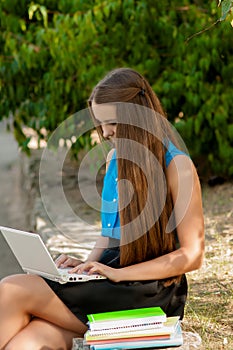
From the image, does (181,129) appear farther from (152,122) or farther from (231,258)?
(152,122)

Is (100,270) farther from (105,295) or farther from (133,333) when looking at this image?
(133,333)

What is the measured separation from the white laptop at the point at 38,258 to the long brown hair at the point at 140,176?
0.73 feet

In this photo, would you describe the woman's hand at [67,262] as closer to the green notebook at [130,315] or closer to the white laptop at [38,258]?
the white laptop at [38,258]

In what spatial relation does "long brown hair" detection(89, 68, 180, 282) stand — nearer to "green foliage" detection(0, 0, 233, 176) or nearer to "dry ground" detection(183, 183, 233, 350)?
"dry ground" detection(183, 183, 233, 350)

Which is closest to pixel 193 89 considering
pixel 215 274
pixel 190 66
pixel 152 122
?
pixel 190 66

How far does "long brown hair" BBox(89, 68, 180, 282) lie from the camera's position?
355cm

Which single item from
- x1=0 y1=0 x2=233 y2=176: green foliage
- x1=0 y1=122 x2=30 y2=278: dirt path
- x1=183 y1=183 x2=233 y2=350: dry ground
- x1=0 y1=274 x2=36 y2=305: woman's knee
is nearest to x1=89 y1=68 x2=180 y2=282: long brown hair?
x1=0 y1=274 x2=36 y2=305: woman's knee

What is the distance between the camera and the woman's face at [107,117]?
11.8ft

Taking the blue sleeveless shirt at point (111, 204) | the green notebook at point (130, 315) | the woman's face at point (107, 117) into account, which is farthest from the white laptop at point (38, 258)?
the woman's face at point (107, 117)

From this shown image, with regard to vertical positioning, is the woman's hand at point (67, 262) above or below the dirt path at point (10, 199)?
above

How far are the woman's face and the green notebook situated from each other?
0.68 m

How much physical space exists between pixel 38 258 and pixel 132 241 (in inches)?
14.4

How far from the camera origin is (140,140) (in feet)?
11.7

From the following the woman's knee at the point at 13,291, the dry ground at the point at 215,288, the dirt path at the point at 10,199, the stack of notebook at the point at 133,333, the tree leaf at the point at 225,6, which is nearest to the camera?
the stack of notebook at the point at 133,333
